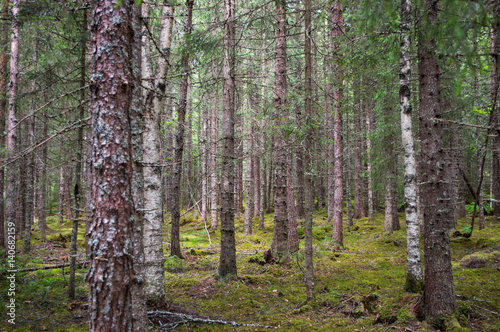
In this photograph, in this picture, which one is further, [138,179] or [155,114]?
[155,114]

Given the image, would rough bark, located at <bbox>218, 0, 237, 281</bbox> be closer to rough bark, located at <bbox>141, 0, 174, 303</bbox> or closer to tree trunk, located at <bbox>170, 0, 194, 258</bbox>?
tree trunk, located at <bbox>170, 0, 194, 258</bbox>

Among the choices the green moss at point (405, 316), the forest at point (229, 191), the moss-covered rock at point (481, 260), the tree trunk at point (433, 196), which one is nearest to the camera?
the forest at point (229, 191)

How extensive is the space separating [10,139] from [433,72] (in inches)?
472

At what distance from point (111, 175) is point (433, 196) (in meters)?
4.85

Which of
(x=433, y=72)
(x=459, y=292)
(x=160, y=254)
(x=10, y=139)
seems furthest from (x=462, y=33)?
(x=10, y=139)

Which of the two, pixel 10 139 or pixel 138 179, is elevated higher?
pixel 10 139

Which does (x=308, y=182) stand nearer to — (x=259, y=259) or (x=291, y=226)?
(x=291, y=226)

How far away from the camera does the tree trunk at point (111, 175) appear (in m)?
2.69

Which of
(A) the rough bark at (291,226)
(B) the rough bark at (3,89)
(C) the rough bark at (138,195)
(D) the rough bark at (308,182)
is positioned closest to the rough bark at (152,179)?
(C) the rough bark at (138,195)

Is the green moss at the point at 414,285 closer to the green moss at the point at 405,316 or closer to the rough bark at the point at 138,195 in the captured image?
the green moss at the point at 405,316

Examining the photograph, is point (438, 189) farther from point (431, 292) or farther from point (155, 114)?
point (155, 114)

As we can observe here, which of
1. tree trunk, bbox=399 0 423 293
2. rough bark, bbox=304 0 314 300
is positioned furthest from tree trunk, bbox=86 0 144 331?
tree trunk, bbox=399 0 423 293

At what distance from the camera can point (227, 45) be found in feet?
21.9

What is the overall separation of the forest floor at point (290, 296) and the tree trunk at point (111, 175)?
7.48 feet
